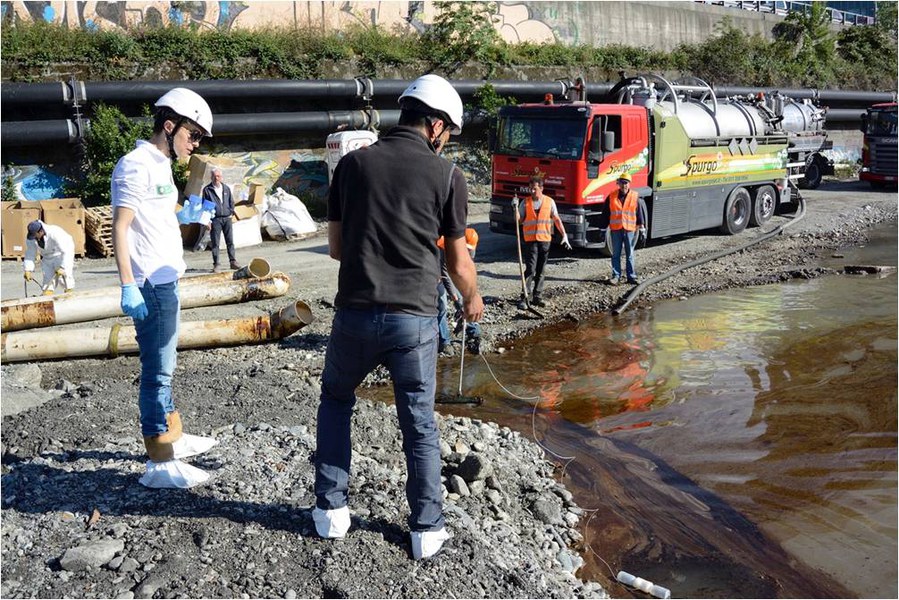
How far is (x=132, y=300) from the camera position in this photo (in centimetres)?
411

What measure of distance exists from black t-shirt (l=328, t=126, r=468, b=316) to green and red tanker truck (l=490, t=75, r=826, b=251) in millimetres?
9679

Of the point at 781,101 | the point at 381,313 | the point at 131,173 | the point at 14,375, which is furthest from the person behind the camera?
the point at 781,101

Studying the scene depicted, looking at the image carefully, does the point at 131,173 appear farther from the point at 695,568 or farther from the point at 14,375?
the point at 14,375

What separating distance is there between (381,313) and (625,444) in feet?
11.5

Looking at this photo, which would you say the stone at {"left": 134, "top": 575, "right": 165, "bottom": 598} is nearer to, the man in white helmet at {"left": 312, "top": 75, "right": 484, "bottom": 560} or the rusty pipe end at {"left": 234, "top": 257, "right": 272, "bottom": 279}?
the man in white helmet at {"left": 312, "top": 75, "right": 484, "bottom": 560}

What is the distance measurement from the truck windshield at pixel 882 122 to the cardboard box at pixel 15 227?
2167cm

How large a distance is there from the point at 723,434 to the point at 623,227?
5895 millimetres

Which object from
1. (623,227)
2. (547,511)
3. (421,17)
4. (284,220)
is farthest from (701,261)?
(421,17)

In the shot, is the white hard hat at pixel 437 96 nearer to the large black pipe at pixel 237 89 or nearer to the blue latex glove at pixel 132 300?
the blue latex glove at pixel 132 300

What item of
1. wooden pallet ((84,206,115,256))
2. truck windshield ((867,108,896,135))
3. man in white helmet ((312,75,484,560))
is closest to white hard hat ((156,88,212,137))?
man in white helmet ((312,75,484,560))

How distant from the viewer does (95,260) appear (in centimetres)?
1477

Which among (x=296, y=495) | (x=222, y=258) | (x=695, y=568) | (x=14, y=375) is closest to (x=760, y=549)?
(x=695, y=568)

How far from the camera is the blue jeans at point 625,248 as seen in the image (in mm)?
12211

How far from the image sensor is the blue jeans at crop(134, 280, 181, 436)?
4.32m
